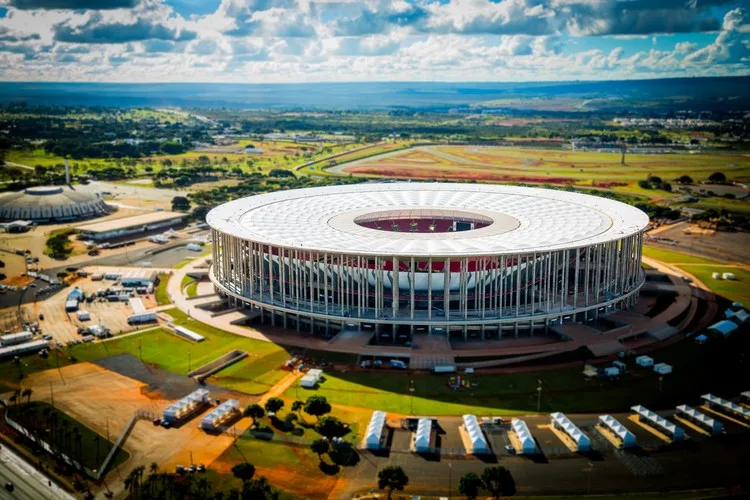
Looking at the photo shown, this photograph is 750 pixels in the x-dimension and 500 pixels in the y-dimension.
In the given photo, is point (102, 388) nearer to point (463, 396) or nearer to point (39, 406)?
point (39, 406)

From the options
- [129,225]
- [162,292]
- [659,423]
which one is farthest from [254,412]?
[129,225]

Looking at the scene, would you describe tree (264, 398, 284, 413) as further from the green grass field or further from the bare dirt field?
the green grass field

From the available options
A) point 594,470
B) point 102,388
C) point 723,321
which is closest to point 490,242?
point 723,321

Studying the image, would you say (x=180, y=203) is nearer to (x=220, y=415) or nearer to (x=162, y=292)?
(x=162, y=292)

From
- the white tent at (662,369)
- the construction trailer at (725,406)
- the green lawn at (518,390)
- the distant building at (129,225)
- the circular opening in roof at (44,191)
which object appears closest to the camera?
the construction trailer at (725,406)

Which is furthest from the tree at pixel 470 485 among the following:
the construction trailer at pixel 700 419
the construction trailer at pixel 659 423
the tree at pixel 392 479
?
the construction trailer at pixel 700 419

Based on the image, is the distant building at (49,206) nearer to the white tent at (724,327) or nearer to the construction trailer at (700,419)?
the white tent at (724,327)
